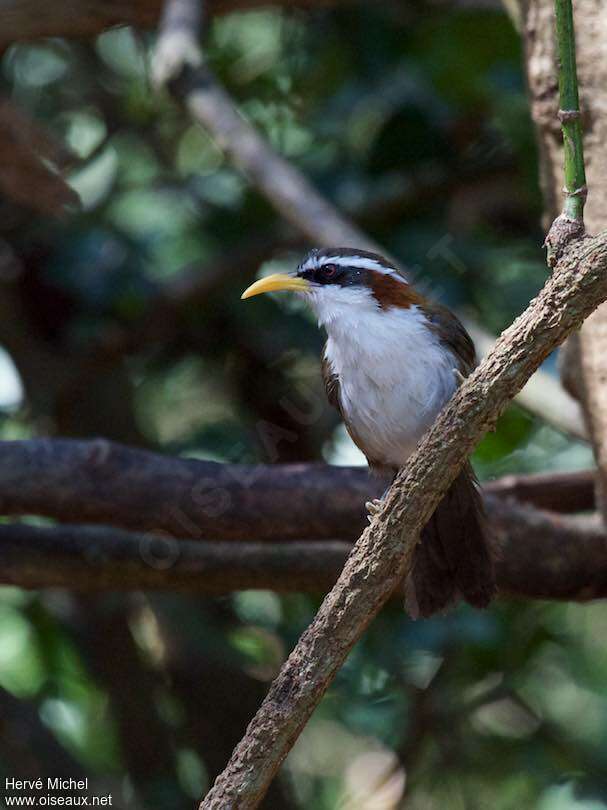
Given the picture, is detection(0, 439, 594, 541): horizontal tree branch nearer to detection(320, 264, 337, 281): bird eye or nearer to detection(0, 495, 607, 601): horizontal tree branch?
detection(0, 495, 607, 601): horizontal tree branch

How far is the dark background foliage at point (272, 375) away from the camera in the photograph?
488 centimetres

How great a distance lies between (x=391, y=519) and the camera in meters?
2.51

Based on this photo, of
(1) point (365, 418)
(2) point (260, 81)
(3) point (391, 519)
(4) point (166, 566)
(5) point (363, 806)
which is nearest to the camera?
(3) point (391, 519)

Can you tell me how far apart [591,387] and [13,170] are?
217 cm

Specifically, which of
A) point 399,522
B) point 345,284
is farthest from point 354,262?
point 399,522

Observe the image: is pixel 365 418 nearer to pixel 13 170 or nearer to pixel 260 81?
pixel 13 170

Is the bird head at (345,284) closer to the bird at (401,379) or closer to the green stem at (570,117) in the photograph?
the bird at (401,379)

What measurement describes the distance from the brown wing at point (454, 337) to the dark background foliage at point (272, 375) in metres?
1.25

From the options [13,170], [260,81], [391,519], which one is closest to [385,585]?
[391,519]

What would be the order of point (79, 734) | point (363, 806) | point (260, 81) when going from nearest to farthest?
point (363, 806), point (79, 734), point (260, 81)

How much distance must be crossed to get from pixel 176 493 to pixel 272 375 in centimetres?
159

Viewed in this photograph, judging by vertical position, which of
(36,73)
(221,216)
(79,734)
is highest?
(36,73)

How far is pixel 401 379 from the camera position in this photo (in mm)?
3508

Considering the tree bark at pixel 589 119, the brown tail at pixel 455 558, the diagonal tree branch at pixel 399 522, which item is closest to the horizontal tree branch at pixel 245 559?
the tree bark at pixel 589 119
